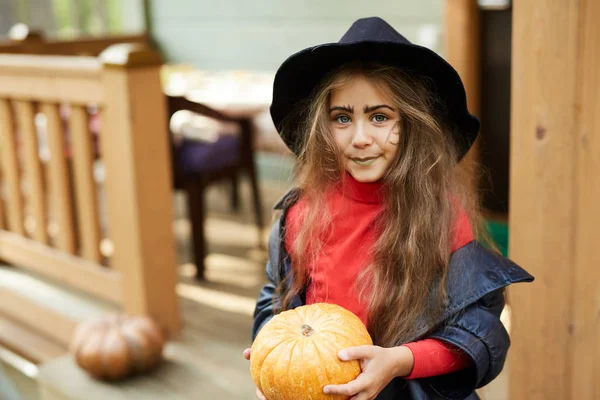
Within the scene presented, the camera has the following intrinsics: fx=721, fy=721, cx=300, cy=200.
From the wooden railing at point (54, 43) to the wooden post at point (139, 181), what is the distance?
2075 mm

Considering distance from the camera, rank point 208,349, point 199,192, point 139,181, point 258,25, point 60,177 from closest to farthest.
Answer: point 139,181 < point 208,349 < point 60,177 < point 199,192 < point 258,25

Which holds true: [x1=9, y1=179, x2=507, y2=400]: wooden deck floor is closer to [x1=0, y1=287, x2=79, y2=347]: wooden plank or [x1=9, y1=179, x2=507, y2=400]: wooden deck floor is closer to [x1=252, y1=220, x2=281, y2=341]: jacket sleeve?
[x1=0, y1=287, x2=79, y2=347]: wooden plank

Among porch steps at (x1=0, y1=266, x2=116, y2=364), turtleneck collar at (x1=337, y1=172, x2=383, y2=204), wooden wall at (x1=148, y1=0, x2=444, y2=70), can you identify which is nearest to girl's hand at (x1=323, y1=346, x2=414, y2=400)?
turtleneck collar at (x1=337, y1=172, x2=383, y2=204)

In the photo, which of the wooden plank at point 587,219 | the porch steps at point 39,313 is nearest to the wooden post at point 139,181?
the porch steps at point 39,313

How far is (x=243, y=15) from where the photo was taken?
21.6 ft

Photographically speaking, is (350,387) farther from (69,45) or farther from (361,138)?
(69,45)

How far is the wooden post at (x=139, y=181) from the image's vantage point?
2.92 metres

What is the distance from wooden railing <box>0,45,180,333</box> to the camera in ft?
9.70

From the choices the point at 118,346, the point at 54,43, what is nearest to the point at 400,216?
the point at 118,346

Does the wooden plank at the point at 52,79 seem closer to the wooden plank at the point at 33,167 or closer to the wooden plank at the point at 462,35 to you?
the wooden plank at the point at 33,167

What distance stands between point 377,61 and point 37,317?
2.76m

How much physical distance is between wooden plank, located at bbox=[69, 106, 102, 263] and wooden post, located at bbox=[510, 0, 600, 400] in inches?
80.3

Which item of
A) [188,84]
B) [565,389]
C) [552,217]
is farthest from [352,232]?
[188,84]

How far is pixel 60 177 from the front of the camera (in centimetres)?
343
